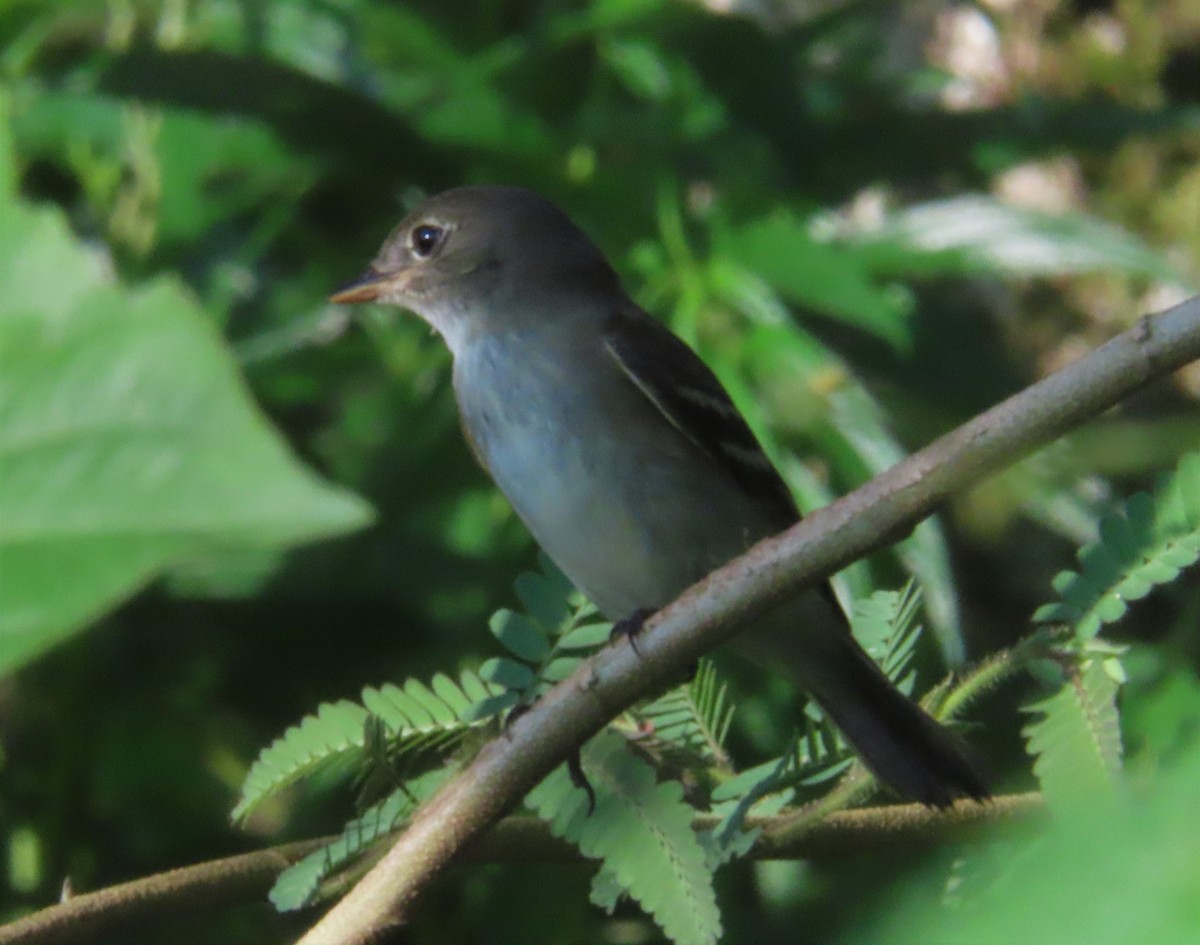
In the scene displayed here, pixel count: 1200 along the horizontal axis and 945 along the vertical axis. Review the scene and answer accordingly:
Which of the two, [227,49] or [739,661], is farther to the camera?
[227,49]

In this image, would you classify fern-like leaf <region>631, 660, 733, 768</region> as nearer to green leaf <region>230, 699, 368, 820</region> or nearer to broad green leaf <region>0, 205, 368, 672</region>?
green leaf <region>230, 699, 368, 820</region>

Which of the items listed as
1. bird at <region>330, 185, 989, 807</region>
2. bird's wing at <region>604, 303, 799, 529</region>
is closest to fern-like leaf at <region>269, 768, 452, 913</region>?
bird at <region>330, 185, 989, 807</region>

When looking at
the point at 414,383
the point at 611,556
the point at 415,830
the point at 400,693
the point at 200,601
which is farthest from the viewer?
the point at 414,383

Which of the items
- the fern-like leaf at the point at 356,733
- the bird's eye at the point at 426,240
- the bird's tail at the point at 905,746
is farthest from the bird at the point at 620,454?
the fern-like leaf at the point at 356,733

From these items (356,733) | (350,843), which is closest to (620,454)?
(356,733)

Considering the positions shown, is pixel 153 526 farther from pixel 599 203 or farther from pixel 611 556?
pixel 599 203

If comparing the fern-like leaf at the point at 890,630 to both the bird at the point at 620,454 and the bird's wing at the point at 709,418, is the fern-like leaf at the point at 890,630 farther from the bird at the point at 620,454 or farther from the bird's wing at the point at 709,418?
the bird's wing at the point at 709,418

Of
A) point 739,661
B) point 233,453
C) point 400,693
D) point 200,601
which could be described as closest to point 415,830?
point 400,693
